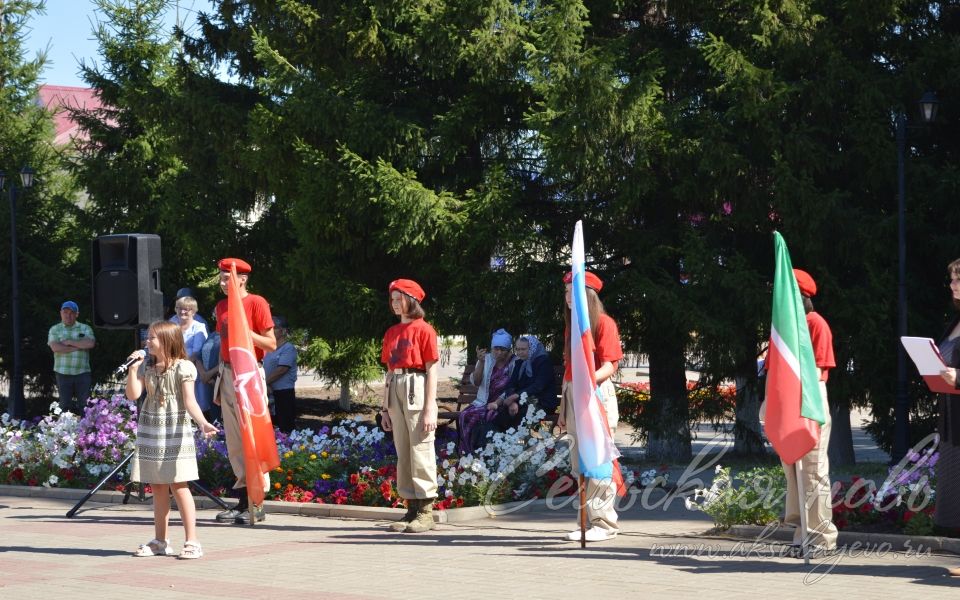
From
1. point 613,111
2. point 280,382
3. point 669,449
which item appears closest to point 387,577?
point 280,382

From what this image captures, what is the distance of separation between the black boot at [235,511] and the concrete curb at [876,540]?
4.18 m

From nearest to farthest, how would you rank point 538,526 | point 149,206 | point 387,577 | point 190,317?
1. point 387,577
2. point 538,526
3. point 190,317
4. point 149,206

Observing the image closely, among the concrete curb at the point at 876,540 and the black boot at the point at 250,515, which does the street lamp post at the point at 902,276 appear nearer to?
the concrete curb at the point at 876,540

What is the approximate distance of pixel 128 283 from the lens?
12156 mm

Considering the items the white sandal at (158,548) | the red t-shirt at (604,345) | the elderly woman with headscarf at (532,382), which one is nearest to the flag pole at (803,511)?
the red t-shirt at (604,345)

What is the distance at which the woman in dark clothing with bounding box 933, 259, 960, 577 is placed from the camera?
27.0ft

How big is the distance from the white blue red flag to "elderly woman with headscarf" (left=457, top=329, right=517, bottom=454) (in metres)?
4.34

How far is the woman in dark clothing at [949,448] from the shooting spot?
324 inches

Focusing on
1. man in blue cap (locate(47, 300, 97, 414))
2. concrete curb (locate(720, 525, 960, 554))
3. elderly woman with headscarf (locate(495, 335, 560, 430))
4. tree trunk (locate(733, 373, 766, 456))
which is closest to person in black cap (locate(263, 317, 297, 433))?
elderly woman with headscarf (locate(495, 335, 560, 430))

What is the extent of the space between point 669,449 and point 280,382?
198 inches

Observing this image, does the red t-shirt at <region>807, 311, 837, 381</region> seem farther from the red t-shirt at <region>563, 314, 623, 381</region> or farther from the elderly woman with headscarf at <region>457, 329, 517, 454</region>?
the elderly woman with headscarf at <region>457, 329, 517, 454</region>

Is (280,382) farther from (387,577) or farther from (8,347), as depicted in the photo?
(8,347)

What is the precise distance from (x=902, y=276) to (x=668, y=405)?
3460mm

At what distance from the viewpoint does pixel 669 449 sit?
16.2 metres
